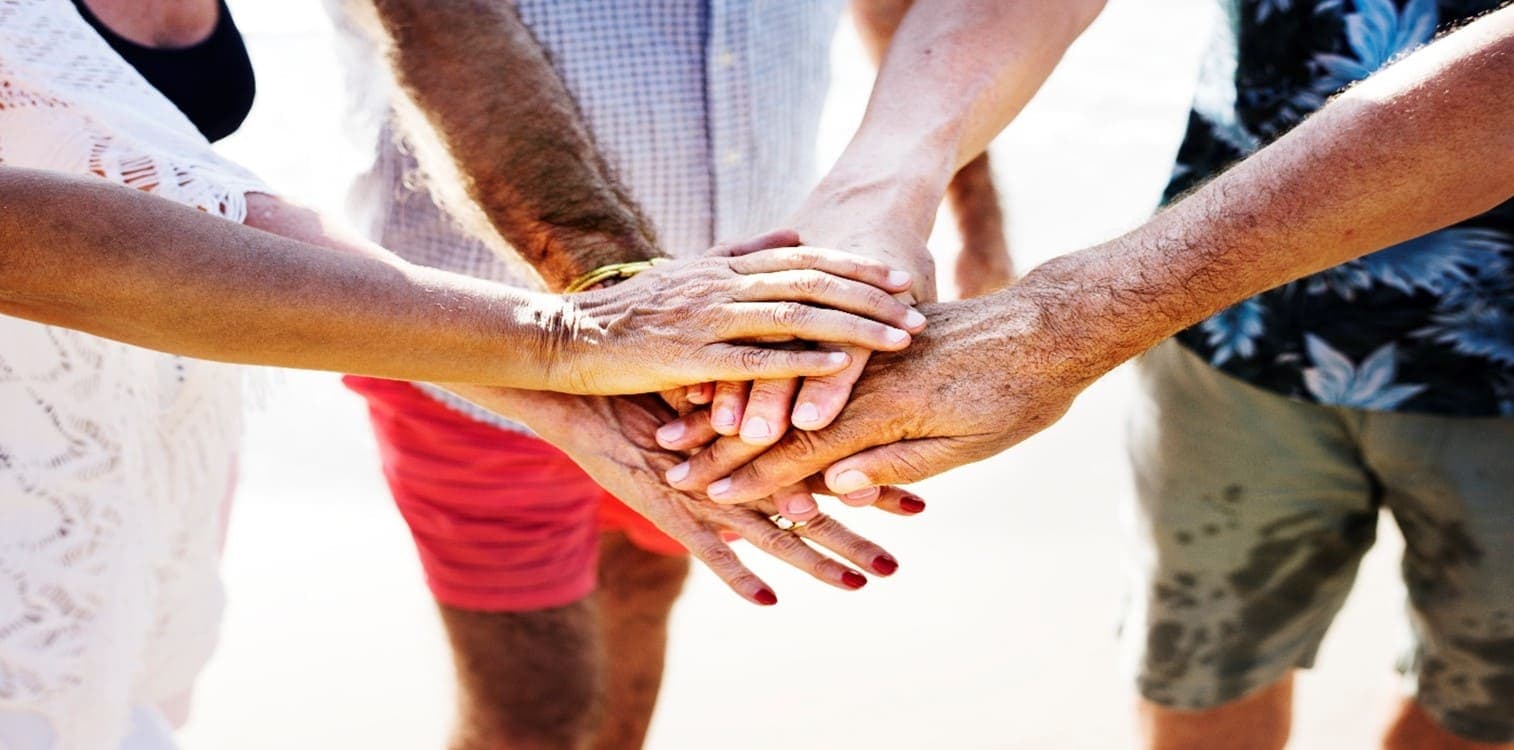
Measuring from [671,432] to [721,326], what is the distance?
19 centimetres

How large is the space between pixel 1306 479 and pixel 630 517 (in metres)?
1.08

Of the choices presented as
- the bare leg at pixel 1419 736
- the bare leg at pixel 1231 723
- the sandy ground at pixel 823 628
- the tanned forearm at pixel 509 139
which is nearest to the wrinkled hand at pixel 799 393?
the tanned forearm at pixel 509 139

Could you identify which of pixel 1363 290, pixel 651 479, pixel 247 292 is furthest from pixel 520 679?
pixel 1363 290

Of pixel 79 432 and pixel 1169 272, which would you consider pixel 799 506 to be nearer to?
pixel 1169 272

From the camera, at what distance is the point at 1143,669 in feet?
7.99

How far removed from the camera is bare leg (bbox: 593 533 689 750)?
2.60 metres

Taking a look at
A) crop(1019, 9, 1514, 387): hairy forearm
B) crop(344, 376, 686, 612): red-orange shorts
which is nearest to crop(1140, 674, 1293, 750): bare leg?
crop(1019, 9, 1514, 387): hairy forearm

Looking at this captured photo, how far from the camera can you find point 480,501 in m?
2.35

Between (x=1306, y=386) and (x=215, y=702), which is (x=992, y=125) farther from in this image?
(x=215, y=702)

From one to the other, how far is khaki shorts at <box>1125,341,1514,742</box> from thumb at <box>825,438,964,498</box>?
514 millimetres

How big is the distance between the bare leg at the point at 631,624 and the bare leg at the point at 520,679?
0.20 metres

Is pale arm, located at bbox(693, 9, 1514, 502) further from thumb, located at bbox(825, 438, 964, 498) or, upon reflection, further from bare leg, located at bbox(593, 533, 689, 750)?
bare leg, located at bbox(593, 533, 689, 750)

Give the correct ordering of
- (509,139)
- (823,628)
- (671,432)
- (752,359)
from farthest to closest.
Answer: (823,628)
(509,139)
(671,432)
(752,359)

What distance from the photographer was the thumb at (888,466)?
1940mm
